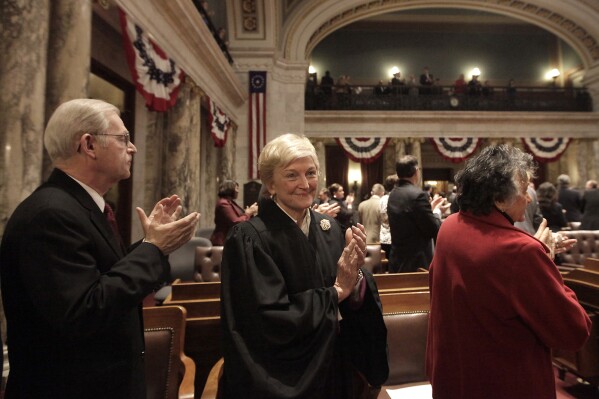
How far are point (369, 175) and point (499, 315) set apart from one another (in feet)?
58.2

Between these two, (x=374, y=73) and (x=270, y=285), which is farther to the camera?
(x=374, y=73)

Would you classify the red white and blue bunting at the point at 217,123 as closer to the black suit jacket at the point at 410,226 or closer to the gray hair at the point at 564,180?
the black suit jacket at the point at 410,226

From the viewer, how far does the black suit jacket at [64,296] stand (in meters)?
1.19

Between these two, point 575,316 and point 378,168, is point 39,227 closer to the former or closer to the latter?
point 575,316

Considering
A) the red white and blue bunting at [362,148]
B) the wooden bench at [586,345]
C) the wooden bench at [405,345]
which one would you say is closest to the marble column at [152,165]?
the wooden bench at [405,345]

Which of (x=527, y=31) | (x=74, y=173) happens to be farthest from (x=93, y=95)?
(x=527, y=31)

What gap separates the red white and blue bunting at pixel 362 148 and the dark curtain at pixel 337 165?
3.19m

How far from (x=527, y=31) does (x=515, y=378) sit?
24661 mm

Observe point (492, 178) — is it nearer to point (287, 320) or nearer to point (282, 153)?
point (282, 153)

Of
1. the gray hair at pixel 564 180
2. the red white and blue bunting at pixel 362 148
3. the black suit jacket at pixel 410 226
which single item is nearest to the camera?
the black suit jacket at pixel 410 226

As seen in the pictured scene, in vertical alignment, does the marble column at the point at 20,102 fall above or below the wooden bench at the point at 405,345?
above

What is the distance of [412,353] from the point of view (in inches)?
97.1

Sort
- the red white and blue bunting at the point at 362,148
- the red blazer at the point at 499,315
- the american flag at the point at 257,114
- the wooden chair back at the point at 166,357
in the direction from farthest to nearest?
the red white and blue bunting at the point at 362,148
the american flag at the point at 257,114
the wooden chair back at the point at 166,357
the red blazer at the point at 499,315

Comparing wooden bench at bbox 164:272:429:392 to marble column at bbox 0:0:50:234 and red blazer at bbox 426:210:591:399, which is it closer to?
red blazer at bbox 426:210:591:399
